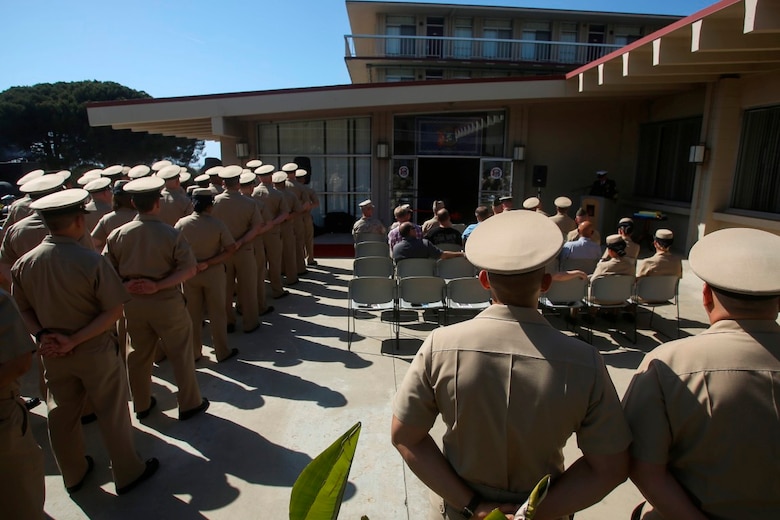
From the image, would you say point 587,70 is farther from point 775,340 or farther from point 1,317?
point 1,317

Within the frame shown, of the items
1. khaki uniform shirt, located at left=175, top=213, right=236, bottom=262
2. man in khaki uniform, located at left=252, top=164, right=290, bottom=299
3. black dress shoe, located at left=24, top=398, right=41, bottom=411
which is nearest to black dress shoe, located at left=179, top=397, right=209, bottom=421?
khaki uniform shirt, located at left=175, top=213, right=236, bottom=262

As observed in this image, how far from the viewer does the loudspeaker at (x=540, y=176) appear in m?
12.7

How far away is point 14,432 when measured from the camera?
209 cm

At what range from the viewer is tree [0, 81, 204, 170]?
115 feet

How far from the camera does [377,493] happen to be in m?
2.99

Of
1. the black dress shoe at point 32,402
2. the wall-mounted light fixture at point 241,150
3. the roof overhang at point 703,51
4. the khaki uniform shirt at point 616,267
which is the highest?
the roof overhang at point 703,51

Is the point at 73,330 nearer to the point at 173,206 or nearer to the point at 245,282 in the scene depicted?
the point at 245,282

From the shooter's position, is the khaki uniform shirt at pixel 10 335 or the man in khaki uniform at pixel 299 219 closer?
the khaki uniform shirt at pixel 10 335

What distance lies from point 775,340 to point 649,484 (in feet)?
1.87

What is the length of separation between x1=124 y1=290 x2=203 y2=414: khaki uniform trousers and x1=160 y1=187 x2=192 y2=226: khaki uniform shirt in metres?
2.45

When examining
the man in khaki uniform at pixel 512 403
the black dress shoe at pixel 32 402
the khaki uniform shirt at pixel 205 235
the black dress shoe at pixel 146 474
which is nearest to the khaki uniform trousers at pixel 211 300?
the khaki uniform shirt at pixel 205 235

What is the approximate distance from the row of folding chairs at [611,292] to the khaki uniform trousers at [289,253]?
4.32m

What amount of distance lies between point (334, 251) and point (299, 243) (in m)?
2.78

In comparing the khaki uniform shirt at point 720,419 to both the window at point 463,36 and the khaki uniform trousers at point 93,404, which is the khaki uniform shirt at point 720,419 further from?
the window at point 463,36
